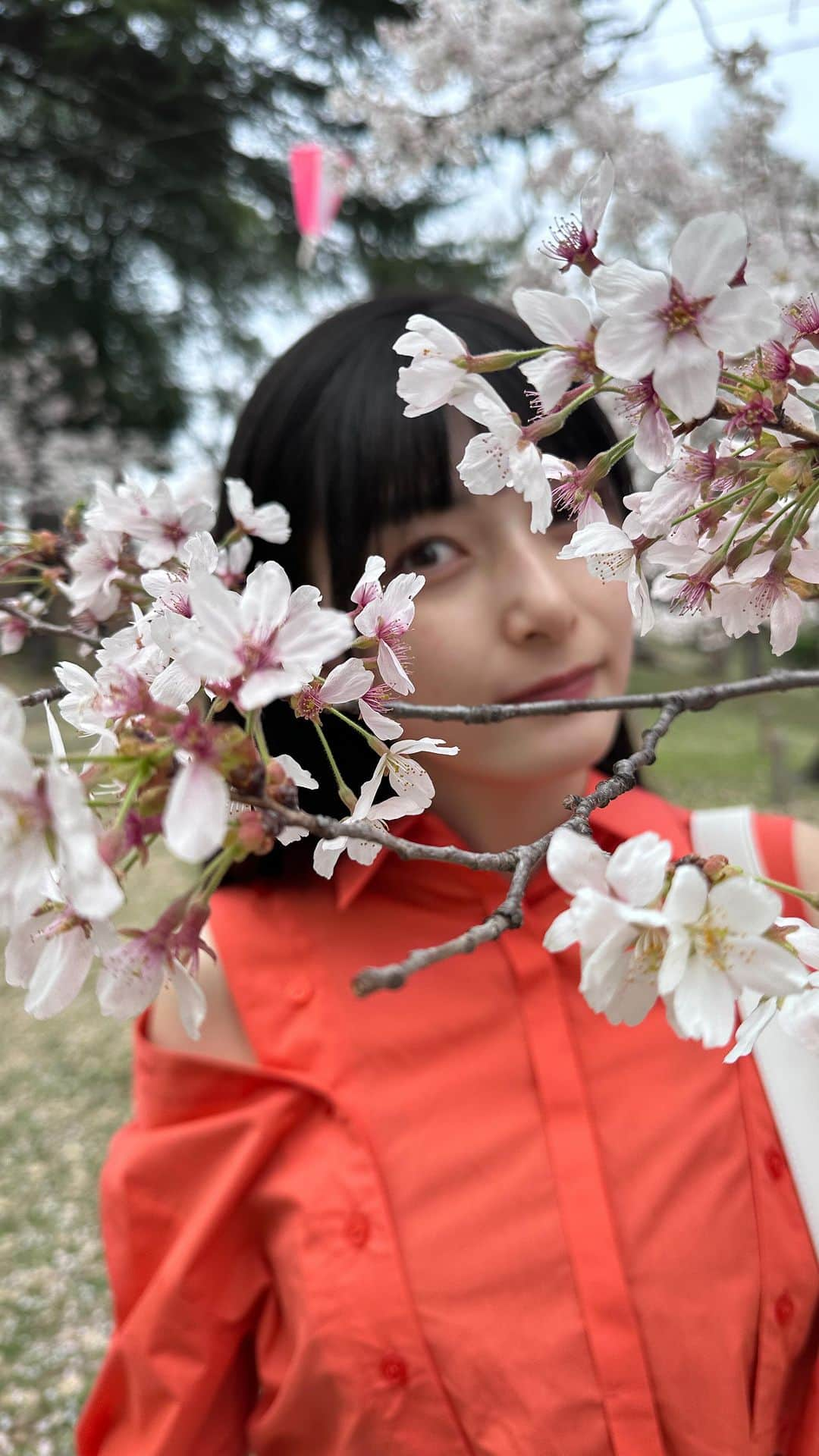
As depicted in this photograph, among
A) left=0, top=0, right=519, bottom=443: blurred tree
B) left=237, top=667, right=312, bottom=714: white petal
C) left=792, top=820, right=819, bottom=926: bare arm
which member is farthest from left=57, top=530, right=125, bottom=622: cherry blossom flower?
left=0, top=0, right=519, bottom=443: blurred tree

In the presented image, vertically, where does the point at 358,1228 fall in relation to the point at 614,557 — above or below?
below

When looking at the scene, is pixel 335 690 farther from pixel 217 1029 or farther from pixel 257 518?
pixel 217 1029

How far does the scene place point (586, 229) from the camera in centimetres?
37

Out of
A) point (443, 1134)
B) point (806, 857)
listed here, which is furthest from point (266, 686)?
point (806, 857)

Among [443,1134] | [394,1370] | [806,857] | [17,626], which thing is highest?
[17,626]

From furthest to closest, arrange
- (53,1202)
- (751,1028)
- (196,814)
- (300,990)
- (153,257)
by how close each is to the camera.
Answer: (153,257), (53,1202), (300,990), (751,1028), (196,814)

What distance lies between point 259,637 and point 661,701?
14 cm

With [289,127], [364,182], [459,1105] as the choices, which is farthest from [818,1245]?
[289,127]

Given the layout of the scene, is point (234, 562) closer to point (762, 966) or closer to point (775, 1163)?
point (762, 966)

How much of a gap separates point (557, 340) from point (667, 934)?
20 centimetres

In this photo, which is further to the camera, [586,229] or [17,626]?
[17,626]

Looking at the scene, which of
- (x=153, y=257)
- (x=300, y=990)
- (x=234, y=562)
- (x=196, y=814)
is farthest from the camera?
(x=153, y=257)

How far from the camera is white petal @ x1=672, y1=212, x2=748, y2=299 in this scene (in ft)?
0.96

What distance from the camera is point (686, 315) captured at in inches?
11.7
